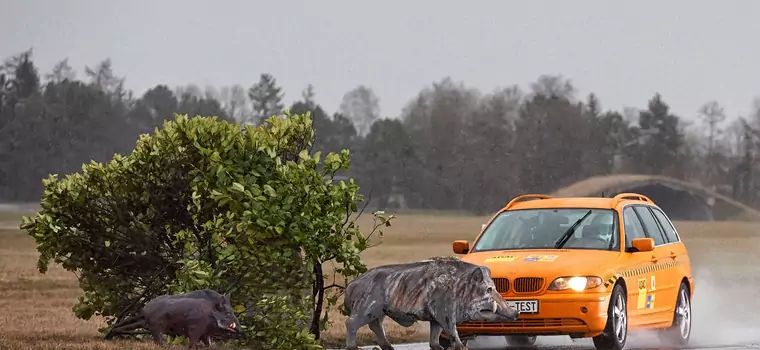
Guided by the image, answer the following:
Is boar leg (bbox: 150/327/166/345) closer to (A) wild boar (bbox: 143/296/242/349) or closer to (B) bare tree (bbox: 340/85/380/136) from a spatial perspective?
(A) wild boar (bbox: 143/296/242/349)

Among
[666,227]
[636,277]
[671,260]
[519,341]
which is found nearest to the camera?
[636,277]

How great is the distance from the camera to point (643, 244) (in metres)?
14.2

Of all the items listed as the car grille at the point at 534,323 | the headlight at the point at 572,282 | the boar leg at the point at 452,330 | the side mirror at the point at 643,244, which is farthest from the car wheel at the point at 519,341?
the boar leg at the point at 452,330

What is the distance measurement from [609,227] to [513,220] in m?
1.19

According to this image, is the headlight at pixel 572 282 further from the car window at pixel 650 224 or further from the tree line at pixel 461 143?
the tree line at pixel 461 143

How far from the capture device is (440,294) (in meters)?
12.3

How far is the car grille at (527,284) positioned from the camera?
13.5 meters

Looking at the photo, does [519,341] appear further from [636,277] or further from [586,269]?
[586,269]

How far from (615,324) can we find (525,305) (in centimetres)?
105

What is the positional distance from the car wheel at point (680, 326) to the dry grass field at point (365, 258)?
99.4 inches

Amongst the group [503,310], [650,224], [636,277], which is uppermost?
[650,224]

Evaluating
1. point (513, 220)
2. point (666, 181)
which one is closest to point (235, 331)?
point (513, 220)

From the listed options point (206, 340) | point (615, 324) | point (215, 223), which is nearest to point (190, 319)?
point (206, 340)

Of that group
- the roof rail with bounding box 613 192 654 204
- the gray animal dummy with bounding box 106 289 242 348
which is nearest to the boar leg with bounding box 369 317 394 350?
the gray animal dummy with bounding box 106 289 242 348
